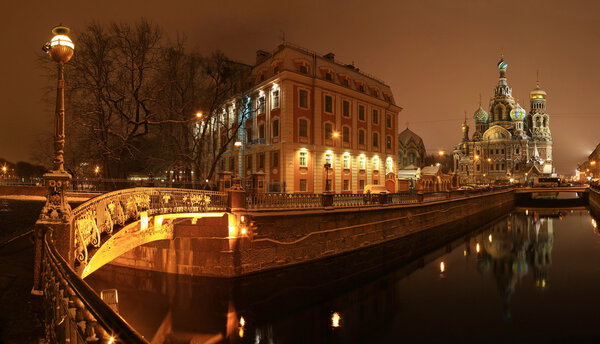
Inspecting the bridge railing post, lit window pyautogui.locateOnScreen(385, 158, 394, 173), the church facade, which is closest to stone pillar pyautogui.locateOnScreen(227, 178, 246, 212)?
the bridge railing post

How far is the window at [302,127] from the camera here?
32812 mm

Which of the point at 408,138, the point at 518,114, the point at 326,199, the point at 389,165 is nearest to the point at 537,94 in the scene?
the point at 518,114

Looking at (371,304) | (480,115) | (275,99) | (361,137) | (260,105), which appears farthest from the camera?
(480,115)

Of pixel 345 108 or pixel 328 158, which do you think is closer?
pixel 328 158

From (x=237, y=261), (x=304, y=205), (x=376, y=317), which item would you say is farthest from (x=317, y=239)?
(x=376, y=317)

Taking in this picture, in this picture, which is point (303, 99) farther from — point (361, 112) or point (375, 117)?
point (375, 117)

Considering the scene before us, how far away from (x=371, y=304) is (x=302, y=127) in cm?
2028

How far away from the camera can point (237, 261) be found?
55.6ft

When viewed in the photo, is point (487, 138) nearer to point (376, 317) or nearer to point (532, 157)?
point (532, 157)

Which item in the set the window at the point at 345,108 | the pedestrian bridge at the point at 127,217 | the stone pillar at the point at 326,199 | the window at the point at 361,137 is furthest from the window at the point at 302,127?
the pedestrian bridge at the point at 127,217

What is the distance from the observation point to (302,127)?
33188 millimetres

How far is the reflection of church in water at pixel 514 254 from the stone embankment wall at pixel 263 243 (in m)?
7.75

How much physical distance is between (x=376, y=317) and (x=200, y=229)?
8859 millimetres

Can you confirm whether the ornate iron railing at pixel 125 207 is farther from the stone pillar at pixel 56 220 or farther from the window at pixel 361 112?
the window at pixel 361 112
